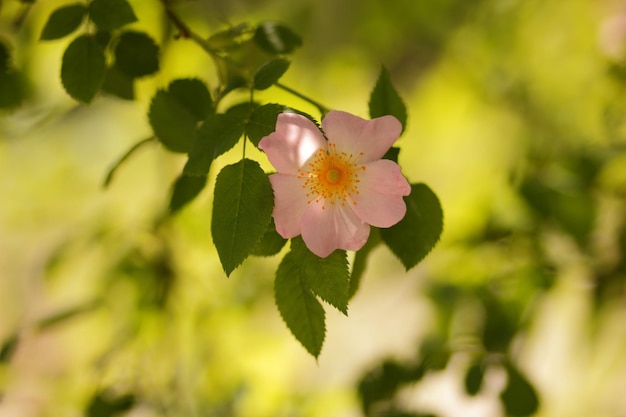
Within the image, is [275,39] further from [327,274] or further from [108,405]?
[108,405]

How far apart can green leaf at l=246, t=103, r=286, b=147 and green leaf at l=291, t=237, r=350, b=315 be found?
0.05 metres

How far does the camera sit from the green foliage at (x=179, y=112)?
15.3 inches

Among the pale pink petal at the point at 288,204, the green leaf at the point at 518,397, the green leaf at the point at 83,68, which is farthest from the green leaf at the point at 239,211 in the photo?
the green leaf at the point at 518,397

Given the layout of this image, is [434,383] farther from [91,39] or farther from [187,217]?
[91,39]

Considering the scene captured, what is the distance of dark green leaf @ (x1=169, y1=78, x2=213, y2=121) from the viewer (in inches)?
15.3

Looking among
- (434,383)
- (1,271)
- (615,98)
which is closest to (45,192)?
(1,271)

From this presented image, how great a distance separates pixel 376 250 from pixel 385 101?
0.58 metres

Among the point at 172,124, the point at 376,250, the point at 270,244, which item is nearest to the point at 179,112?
the point at 172,124

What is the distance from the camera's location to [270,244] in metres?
0.33

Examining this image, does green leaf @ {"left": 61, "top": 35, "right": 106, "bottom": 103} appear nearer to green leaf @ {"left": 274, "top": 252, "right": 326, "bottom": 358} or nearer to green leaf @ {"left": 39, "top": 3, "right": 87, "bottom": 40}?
green leaf @ {"left": 39, "top": 3, "right": 87, "bottom": 40}

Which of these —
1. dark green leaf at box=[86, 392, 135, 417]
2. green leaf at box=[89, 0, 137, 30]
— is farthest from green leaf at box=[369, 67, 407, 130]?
dark green leaf at box=[86, 392, 135, 417]

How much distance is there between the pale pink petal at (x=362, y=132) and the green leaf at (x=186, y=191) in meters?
0.12

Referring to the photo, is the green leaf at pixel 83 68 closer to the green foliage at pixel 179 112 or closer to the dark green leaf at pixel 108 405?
the green foliage at pixel 179 112

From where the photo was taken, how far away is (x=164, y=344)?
2.68 ft
